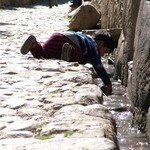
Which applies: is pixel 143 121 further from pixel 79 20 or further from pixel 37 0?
pixel 37 0

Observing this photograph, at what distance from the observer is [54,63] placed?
20.4ft

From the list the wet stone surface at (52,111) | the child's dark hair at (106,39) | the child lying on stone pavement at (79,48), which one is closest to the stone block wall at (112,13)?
the child lying on stone pavement at (79,48)

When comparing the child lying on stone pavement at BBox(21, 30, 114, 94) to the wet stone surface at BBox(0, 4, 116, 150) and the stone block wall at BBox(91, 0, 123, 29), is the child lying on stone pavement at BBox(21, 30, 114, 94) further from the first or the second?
the stone block wall at BBox(91, 0, 123, 29)

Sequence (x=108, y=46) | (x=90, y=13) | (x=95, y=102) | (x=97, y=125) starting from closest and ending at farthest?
1. (x=97, y=125)
2. (x=95, y=102)
3. (x=108, y=46)
4. (x=90, y=13)

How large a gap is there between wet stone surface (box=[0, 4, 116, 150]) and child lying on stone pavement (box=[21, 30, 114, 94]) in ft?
1.12

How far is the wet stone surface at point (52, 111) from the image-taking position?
295cm

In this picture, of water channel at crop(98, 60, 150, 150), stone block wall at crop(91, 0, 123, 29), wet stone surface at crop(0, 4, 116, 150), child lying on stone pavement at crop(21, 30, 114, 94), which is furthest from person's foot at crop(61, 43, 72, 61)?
stone block wall at crop(91, 0, 123, 29)

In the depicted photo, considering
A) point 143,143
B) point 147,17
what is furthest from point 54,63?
point 143,143

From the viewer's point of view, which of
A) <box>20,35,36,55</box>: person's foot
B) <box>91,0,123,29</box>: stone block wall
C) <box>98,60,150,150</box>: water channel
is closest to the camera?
<box>98,60,150,150</box>: water channel

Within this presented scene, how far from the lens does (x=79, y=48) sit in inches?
246

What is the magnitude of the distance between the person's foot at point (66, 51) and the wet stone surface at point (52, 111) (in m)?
0.29

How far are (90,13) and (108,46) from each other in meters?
7.92

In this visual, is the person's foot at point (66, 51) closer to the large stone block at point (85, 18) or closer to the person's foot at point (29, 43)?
the person's foot at point (29, 43)

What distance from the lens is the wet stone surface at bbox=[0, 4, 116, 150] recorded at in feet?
9.69
